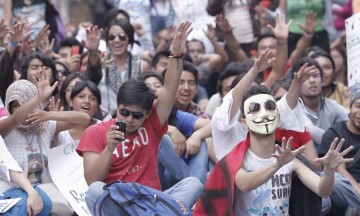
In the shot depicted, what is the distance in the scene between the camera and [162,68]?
1048 cm

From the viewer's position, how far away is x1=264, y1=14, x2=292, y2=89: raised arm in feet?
29.9

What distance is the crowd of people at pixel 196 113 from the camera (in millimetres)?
6988

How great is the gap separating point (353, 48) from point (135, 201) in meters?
2.57

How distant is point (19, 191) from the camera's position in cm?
727

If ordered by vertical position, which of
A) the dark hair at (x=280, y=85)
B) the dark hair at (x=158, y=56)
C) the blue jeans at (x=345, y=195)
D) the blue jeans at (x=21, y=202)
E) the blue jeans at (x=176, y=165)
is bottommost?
the blue jeans at (x=345, y=195)

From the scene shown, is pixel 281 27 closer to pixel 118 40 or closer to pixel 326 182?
pixel 118 40

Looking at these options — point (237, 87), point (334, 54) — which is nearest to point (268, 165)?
point (237, 87)

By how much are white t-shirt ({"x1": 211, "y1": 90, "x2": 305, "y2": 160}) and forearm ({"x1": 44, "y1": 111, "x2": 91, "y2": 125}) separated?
45.7 inches

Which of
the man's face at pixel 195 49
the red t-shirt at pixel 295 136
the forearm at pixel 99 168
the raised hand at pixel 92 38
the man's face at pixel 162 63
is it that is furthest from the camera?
the man's face at pixel 195 49

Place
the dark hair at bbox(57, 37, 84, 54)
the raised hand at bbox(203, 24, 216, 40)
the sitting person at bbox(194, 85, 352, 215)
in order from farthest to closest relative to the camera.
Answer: the raised hand at bbox(203, 24, 216, 40) → the dark hair at bbox(57, 37, 84, 54) → the sitting person at bbox(194, 85, 352, 215)

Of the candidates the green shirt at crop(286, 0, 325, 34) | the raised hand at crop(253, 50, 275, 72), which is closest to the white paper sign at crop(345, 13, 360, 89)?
the raised hand at crop(253, 50, 275, 72)

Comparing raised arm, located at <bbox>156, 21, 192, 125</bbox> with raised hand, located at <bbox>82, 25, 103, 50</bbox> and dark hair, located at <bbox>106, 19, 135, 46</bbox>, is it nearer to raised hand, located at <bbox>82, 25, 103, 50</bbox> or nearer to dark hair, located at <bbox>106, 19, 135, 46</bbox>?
raised hand, located at <bbox>82, 25, 103, 50</bbox>

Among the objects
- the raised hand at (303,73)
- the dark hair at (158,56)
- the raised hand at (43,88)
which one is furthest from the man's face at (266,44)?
the raised hand at (43,88)

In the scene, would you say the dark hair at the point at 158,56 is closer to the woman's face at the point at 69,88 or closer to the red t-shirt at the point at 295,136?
the woman's face at the point at 69,88
